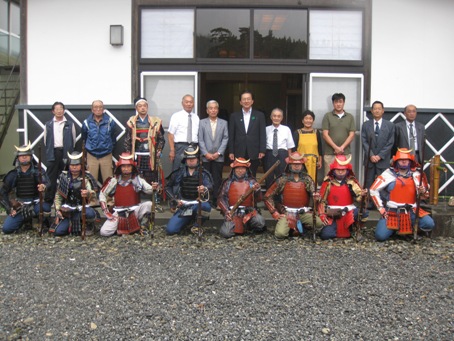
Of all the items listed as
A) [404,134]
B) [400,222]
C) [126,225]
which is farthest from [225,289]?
[404,134]

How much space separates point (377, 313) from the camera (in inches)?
145

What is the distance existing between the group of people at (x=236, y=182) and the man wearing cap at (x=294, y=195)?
13 millimetres

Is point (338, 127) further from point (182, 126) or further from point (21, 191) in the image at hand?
point (21, 191)

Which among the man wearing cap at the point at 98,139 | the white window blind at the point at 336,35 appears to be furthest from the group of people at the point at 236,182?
the white window blind at the point at 336,35

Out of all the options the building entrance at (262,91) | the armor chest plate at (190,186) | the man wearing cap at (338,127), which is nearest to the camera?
the armor chest plate at (190,186)

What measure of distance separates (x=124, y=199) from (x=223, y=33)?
3.28 m

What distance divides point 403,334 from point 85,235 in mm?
4179

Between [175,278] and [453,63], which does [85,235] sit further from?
[453,63]

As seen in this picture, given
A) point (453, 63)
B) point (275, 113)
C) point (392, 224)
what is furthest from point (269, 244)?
point (453, 63)

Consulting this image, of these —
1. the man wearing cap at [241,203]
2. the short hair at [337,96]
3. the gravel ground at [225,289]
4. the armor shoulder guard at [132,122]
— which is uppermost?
the short hair at [337,96]

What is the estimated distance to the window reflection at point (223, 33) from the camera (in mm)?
7738

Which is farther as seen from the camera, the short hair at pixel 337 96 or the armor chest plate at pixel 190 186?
the short hair at pixel 337 96

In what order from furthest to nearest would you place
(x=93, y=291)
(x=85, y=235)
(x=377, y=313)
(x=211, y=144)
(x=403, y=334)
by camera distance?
(x=211, y=144) → (x=85, y=235) → (x=93, y=291) → (x=377, y=313) → (x=403, y=334)

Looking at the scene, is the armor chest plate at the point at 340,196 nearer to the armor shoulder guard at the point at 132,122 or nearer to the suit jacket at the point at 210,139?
the suit jacket at the point at 210,139
